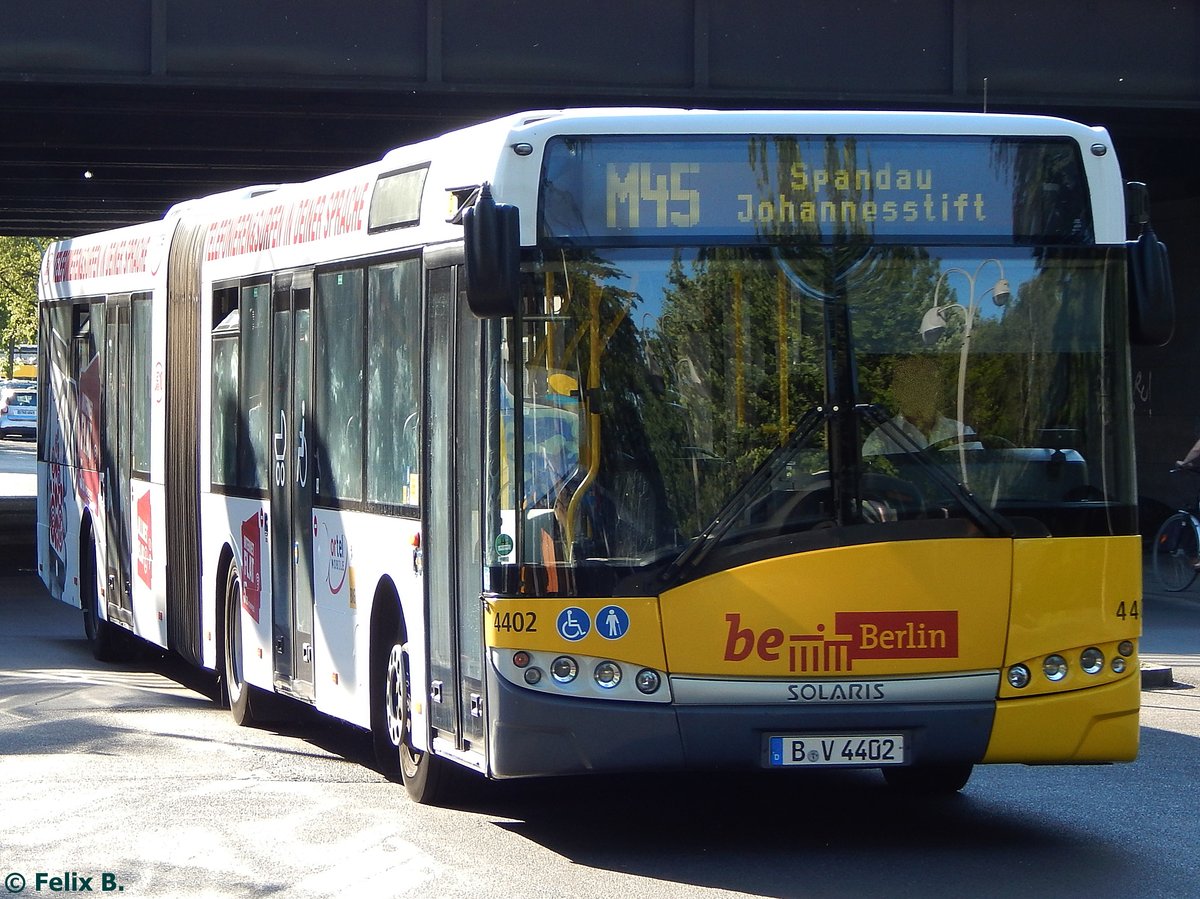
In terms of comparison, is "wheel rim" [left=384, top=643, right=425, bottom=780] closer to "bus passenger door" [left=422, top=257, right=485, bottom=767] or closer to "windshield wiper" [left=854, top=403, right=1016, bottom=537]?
"bus passenger door" [left=422, top=257, right=485, bottom=767]

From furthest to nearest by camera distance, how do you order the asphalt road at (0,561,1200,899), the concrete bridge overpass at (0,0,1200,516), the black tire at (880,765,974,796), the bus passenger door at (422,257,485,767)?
the concrete bridge overpass at (0,0,1200,516) → the black tire at (880,765,974,796) → the bus passenger door at (422,257,485,767) → the asphalt road at (0,561,1200,899)

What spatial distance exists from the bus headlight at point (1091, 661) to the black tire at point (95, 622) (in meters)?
9.12

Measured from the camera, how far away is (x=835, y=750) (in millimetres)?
7719

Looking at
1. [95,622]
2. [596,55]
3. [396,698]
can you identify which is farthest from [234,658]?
[596,55]

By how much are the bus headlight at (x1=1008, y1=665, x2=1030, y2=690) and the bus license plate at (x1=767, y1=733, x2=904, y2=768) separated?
18.6 inches

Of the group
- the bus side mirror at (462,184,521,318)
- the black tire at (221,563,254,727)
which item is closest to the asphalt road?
the black tire at (221,563,254,727)

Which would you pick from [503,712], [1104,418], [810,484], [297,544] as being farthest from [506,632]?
[297,544]

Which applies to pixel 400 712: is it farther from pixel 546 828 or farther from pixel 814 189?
pixel 814 189

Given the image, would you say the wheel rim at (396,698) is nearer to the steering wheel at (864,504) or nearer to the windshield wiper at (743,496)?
the windshield wiper at (743,496)

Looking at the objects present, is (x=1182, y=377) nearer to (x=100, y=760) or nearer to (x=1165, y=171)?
(x=1165, y=171)

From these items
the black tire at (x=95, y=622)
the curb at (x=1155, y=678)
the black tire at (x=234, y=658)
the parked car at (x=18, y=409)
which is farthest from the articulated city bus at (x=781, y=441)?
the parked car at (x=18, y=409)

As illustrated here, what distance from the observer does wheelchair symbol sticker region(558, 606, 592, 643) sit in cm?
764

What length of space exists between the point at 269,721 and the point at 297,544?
168cm

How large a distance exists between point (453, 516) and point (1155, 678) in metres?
6.93
